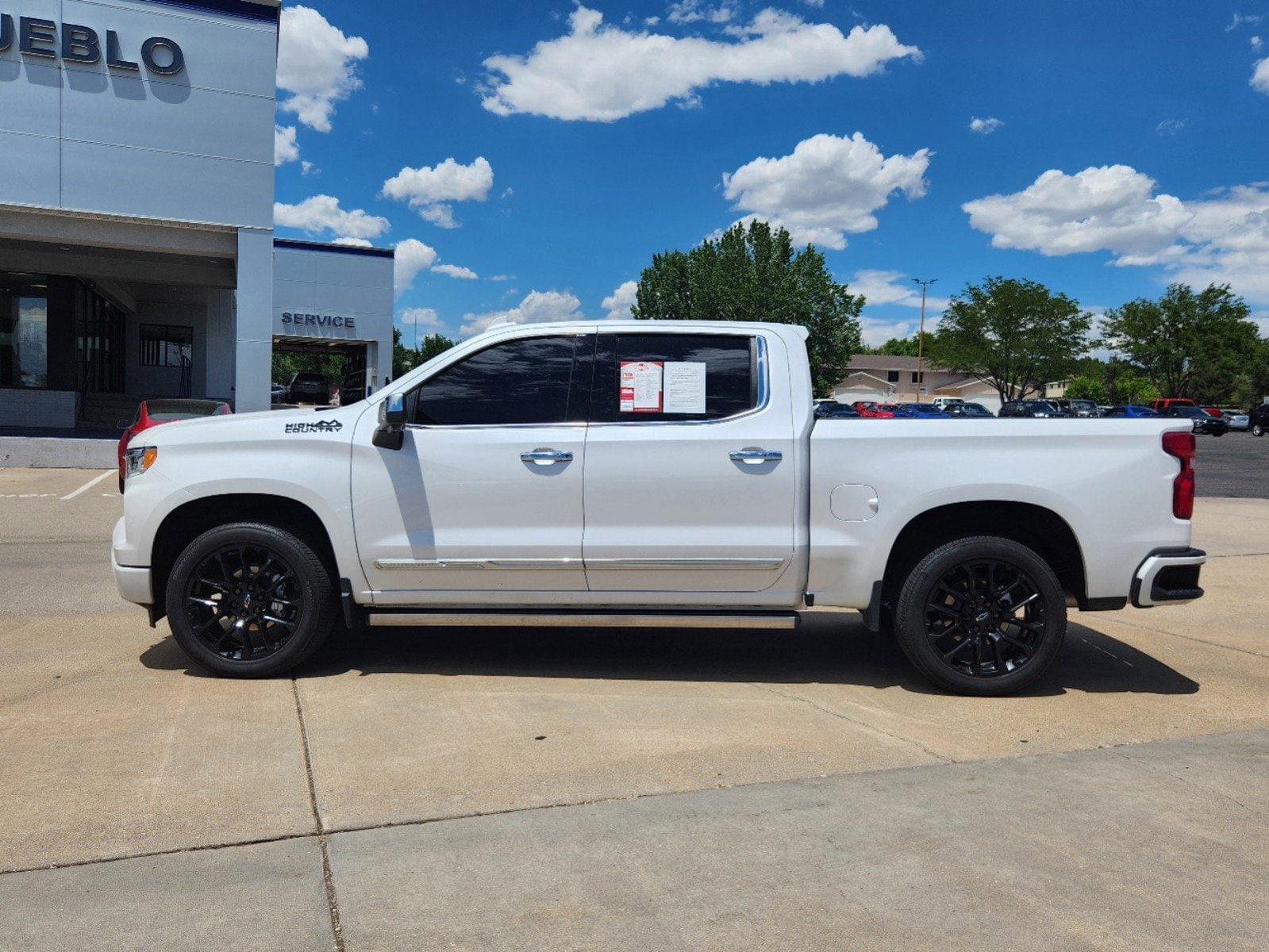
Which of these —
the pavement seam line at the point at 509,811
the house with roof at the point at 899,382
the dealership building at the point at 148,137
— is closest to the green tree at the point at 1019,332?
the house with roof at the point at 899,382

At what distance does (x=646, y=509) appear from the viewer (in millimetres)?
4973

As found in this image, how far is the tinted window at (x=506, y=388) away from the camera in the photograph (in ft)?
16.8

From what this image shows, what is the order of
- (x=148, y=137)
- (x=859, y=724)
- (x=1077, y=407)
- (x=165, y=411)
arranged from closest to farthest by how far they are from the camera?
(x=859, y=724)
(x=165, y=411)
(x=148, y=137)
(x=1077, y=407)

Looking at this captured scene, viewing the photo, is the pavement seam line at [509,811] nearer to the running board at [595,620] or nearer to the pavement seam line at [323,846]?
the pavement seam line at [323,846]

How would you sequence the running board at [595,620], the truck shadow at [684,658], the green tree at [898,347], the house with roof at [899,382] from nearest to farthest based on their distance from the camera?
the running board at [595,620] → the truck shadow at [684,658] → the house with roof at [899,382] → the green tree at [898,347]

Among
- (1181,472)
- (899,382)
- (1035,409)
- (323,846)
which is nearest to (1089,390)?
(899,382)

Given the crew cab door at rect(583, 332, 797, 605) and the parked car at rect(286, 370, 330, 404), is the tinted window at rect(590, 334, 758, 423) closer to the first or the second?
the crew cab door at rect(583, 332, 797, 605)

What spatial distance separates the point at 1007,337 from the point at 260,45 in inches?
2103

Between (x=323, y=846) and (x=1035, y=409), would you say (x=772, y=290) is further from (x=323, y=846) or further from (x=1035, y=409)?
(x=323, y=846)

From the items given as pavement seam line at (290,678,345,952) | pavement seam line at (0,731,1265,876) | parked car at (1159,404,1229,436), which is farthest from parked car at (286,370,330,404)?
pavement seam line at (0,731,1265,876)

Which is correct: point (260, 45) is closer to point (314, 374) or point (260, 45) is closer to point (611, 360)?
point (611, 360)

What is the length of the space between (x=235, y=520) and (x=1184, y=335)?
72.4 meters

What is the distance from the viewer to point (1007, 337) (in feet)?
205

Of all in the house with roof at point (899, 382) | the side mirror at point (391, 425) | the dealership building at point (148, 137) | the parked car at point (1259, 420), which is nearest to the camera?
the side mirror at point (391, 425)
